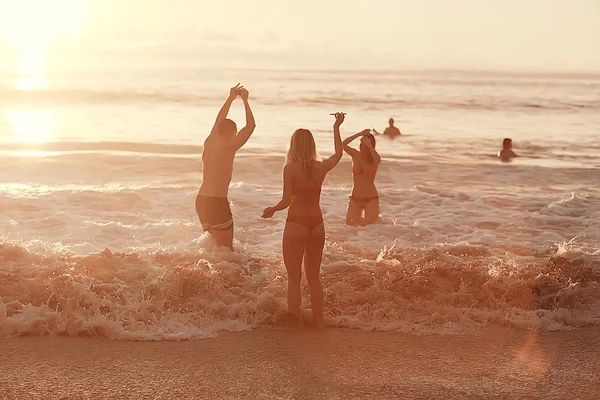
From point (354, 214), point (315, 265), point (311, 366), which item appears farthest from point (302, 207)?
point (354, 214)

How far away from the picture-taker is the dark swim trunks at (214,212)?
9328 mm

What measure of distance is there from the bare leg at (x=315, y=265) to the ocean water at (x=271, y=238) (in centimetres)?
23

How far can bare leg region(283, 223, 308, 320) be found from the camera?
7.28 metres

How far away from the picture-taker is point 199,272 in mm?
8328

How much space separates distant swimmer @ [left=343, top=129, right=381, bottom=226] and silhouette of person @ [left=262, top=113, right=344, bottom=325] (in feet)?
14.7

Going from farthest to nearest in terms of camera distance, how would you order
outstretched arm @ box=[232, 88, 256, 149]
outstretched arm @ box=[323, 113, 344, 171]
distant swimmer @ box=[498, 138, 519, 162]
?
1. distant swimmer @ box=[498, 138, 519, 162]
2. outstretched arm @ box=[232, 88, 256, 149]
3. outstretched arm @ box=[323, 113, 344, 171]

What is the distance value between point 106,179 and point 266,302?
448 inches

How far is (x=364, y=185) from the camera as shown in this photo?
1235cm

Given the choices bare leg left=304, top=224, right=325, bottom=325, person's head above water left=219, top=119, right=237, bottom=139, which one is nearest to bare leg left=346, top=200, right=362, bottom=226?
person's head above water left=219, top=119, right=237, bottom=139

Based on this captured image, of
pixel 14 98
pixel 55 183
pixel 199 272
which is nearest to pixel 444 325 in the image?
pixel 199 272

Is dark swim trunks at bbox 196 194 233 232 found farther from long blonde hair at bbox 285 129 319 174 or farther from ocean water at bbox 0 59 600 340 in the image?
long blonde hair at bbox 285 129 319 174

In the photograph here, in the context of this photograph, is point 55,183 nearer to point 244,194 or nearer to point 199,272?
point 244,194

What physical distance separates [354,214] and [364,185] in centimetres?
58

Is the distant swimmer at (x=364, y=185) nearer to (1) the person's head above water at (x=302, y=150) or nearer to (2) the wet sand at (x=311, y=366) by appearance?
(1) the person's head above water at (x=302, y=150)
